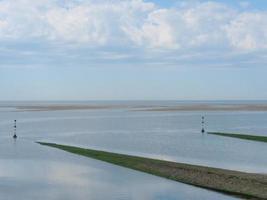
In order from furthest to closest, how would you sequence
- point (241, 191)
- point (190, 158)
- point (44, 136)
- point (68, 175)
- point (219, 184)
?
point (44, 136), point (190, 158), point (68, 175), point (219, 184), point (241, 191)

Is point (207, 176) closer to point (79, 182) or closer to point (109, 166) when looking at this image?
point (79, 182)

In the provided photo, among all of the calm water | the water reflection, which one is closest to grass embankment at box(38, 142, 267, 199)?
the water reflection

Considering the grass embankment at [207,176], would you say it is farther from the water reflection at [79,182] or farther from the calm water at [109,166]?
the calm water at [109,166]

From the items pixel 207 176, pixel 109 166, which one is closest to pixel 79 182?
pixel 109 166

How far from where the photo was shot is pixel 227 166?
36.8 metres

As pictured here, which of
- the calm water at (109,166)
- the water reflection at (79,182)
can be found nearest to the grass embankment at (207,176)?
the water reflection at (79,182)

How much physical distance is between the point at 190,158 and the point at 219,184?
13.8 meters

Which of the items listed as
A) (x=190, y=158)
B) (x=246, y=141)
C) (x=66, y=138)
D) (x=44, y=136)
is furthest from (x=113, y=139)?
(x=190, y=158)

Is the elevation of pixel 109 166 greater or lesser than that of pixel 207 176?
lesser

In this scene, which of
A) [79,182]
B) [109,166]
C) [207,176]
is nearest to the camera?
[207,176]

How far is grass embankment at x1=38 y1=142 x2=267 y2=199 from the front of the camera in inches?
1027


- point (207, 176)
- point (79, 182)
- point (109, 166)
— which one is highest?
point (207, 176)

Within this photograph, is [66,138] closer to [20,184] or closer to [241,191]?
[20,184]

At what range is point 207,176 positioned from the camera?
30.2 metres
